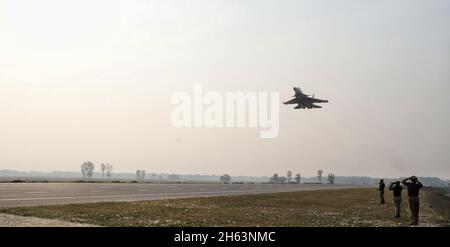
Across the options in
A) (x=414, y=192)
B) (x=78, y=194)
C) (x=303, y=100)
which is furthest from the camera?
(x=303, y=100)

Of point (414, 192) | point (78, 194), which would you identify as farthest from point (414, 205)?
point (78, 194)

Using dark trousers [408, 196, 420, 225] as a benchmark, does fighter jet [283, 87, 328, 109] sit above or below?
above

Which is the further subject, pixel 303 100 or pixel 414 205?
pixel 303 100

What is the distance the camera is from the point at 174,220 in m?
19.5

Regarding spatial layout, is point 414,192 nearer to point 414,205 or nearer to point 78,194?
point 414,205

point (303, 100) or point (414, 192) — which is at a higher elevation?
point (303, 100)

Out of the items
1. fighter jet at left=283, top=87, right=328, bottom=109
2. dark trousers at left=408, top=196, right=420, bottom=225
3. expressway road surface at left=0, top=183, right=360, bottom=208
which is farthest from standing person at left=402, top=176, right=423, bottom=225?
fighter jet at left=283, top=87, right=328, bottom=109

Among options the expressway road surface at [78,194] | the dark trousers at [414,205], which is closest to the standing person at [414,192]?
the dark trousers at [414,205]

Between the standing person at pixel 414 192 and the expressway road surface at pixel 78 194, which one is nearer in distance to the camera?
the standing person at pixel 414 192

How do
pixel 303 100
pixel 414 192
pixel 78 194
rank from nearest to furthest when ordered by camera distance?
1. pixel 414 192
2. pixel 78 194
3. pixel 303 100

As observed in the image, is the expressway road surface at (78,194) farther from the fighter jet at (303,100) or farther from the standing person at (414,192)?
the standing person at (414,192)

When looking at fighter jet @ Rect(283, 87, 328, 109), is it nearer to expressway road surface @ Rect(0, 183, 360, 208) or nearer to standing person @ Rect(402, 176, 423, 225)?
expressway road surface @ Rect(0, 183, 360, 208)
